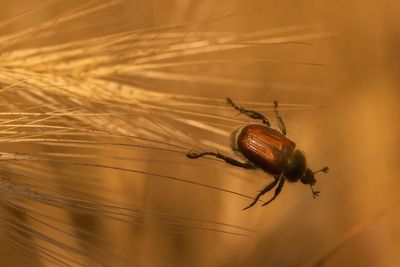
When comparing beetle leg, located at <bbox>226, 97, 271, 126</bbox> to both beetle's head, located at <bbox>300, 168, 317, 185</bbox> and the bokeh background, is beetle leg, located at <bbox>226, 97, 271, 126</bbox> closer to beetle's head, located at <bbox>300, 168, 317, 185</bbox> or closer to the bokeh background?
the bokeh background

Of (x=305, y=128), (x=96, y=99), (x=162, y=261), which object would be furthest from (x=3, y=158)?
(x=305, y=128)

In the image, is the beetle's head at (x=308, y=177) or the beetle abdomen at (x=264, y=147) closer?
the beetle abdomen at (x=264, y=147)

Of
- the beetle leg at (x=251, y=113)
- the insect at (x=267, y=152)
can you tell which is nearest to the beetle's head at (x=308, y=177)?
the insect at (x=267, y=152)

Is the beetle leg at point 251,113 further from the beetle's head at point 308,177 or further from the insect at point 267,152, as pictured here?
the beetle's head at point 308,177

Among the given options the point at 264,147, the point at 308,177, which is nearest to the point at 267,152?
the point at 264,147

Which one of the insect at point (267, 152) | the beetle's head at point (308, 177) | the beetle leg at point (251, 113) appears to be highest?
the beetle leg at point (251, 113)

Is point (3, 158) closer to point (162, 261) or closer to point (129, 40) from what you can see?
point (129, 40)

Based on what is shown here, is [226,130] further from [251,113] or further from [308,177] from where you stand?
[308,177]
